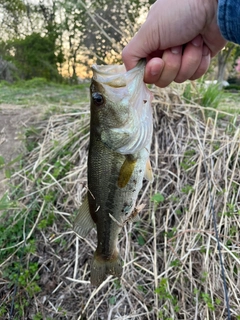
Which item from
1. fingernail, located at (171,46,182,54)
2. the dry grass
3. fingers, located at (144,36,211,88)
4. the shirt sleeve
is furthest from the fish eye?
the dry grass

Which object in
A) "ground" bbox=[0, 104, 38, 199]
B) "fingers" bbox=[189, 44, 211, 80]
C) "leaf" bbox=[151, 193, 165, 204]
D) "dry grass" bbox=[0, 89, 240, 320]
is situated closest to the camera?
"fingers" bbox=[189, 44, 211, 80]

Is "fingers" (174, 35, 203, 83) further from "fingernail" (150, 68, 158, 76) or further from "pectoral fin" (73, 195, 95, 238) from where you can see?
"pectoral fin" (73, 195, 95, 238)

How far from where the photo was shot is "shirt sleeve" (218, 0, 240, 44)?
1.31 meters

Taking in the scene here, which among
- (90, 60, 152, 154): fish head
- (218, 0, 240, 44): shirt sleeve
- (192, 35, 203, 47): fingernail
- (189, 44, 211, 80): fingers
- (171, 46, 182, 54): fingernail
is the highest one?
(218, 0, 240, 44): shirt sleeve

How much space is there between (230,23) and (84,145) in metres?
2.16

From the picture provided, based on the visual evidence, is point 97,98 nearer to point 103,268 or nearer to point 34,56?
point 103,268

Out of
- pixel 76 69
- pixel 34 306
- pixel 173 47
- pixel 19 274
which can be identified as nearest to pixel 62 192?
pixel 19 274

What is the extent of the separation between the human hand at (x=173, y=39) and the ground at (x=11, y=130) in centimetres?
220

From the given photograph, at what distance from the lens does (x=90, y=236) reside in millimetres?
2705

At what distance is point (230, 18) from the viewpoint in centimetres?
134

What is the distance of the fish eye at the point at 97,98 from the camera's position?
1353 millimetres

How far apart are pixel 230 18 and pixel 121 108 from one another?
580 mm

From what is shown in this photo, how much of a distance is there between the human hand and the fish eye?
235 millimetres

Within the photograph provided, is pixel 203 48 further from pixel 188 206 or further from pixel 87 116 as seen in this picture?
pixel 87 116
